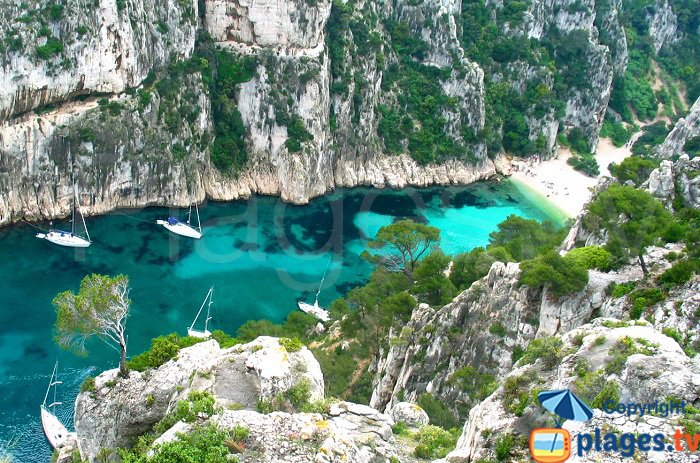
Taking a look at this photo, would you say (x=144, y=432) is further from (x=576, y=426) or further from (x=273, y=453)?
(x=576, y=426)

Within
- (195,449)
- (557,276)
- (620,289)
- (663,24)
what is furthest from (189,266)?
(663,24)

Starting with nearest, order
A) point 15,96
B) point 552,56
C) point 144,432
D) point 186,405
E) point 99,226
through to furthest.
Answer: point 186,405
point 144,432
point 15,96
point 99,226
point 552,56

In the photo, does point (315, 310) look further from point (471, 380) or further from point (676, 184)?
point (676, 184)

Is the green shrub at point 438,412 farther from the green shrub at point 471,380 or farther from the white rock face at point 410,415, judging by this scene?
the white rock face at point 410,415

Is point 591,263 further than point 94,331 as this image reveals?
Yes

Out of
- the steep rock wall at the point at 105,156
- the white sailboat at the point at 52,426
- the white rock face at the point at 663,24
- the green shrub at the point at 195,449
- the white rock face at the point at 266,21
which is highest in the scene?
the white rock face at the point at 663,24

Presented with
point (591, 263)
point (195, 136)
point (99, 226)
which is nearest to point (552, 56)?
point (195, 136)

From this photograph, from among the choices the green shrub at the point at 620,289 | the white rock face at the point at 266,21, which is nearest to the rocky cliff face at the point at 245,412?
the green shrub at the point at 620,289
